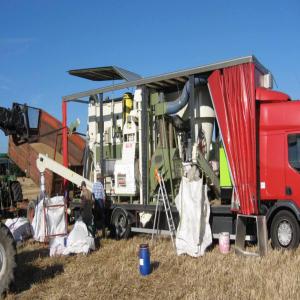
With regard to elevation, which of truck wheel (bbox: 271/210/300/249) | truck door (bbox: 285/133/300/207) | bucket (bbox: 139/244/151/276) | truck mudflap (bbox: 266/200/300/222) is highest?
truck door (bbox: 285/133/300/207)

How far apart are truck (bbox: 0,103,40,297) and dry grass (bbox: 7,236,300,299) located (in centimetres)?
39

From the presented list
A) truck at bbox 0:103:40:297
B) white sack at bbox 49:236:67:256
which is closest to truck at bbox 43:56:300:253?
truck at bbox 0:103:40:297

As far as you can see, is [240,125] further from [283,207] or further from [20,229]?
[20,229]

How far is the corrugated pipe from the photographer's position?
437 inches

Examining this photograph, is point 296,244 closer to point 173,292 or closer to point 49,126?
point 173,292

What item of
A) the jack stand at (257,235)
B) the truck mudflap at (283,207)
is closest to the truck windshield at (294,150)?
the truck mudflap at (283,207)

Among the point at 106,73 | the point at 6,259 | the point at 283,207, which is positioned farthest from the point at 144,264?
the point at 106,73

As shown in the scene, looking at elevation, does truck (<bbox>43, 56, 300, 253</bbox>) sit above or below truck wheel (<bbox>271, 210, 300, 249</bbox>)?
above

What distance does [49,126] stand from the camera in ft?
51.9

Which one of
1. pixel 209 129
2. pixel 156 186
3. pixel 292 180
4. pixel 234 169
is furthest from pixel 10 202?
pixel 292 180

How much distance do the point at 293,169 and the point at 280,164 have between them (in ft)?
0.93

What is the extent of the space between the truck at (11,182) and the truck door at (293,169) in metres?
5.21

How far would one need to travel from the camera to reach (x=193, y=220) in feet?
31.9

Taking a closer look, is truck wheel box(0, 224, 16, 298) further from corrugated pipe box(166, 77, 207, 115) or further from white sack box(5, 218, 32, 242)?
corrugated pipe box(166, 77, 207, 115)
